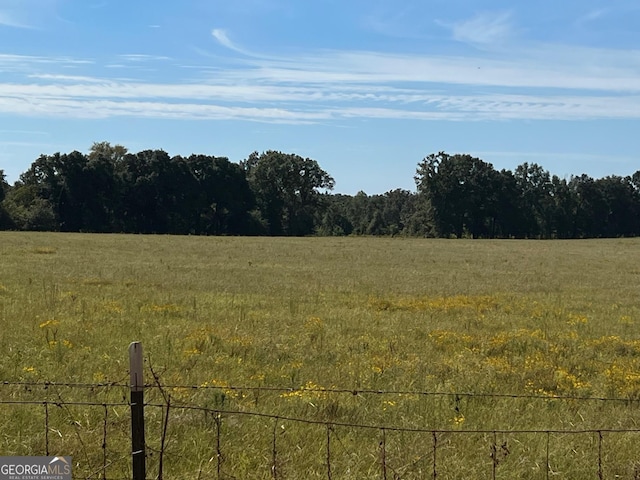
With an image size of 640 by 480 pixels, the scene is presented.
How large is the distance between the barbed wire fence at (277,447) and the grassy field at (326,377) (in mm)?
21

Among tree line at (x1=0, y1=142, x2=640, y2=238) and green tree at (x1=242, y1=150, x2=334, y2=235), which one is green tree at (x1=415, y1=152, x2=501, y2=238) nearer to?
tree line at (x1=0, y1=142, x2=640, y2=238)

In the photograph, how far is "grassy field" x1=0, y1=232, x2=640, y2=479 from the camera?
6.15 m

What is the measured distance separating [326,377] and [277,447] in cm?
285

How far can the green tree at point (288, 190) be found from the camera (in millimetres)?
108938

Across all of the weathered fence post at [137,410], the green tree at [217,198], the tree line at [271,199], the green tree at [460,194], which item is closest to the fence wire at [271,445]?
the weathered fence post at [137,410]

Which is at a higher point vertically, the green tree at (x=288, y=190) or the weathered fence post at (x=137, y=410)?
the green tree at (x=288, y=190)

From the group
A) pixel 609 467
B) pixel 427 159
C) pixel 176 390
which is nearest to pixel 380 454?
pixel 609 467

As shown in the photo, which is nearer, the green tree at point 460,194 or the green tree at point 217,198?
the green tree at point 217,198

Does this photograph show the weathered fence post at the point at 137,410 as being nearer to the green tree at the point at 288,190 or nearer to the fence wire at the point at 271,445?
the fence wire at the point at 271,445

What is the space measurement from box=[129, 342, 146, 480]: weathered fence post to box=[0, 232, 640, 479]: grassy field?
112cm

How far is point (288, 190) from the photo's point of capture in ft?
368

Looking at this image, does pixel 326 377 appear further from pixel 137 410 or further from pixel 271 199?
pixel 271 199

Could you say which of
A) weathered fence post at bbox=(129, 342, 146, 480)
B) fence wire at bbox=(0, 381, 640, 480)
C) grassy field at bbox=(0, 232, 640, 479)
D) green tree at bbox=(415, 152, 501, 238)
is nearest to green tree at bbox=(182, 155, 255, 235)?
green tree at bbox=(415, 152, 501, 238)

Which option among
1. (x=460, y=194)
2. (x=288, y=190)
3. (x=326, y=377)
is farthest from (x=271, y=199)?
(x=326, y=377)
